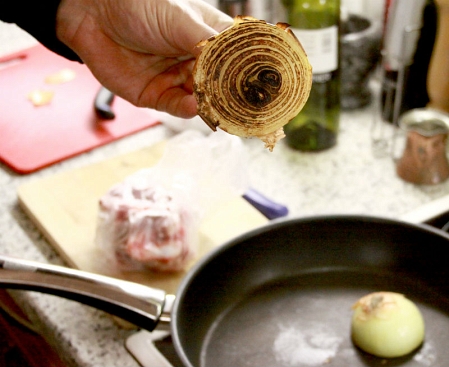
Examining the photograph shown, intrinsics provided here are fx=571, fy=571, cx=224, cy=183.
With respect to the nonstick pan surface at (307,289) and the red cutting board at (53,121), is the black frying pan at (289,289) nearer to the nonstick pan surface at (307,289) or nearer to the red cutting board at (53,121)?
the nonstick pan surface at (307,289)

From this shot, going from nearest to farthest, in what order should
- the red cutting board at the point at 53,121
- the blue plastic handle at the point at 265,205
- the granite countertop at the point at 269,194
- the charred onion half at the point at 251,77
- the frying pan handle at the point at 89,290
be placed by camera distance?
the charred onion half at the point at 251,77, the frying pan handle at the point at 89,290, the granite countertop at the point at 269,194, the blue plastic handle at the point at 265,205, the red cutting board at the point at 53,121

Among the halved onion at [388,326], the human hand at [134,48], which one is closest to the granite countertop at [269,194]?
the halved onion at [388,326]

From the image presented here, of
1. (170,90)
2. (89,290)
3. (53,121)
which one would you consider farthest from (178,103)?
(53,121)

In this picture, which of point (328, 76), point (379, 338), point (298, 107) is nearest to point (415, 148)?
point (328, 76)

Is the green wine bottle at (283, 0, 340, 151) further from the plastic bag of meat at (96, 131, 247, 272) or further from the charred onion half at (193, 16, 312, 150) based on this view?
the charred onion half at (193, 16, 312, 150)

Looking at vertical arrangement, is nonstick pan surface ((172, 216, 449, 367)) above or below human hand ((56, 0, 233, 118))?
below

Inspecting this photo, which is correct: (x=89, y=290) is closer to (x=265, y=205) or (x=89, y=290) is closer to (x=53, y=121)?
(x=265, y=205)

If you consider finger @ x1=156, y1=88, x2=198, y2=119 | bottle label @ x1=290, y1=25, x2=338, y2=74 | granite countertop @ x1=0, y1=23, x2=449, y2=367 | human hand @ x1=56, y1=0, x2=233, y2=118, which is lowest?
granite countertop @ x1=0, y1=23, x2=449, y2=367

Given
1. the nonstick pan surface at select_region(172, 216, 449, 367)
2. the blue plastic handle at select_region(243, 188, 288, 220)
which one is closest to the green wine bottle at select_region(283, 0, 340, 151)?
the blue plastic handle at select_region(243, 188, 288, 220)
